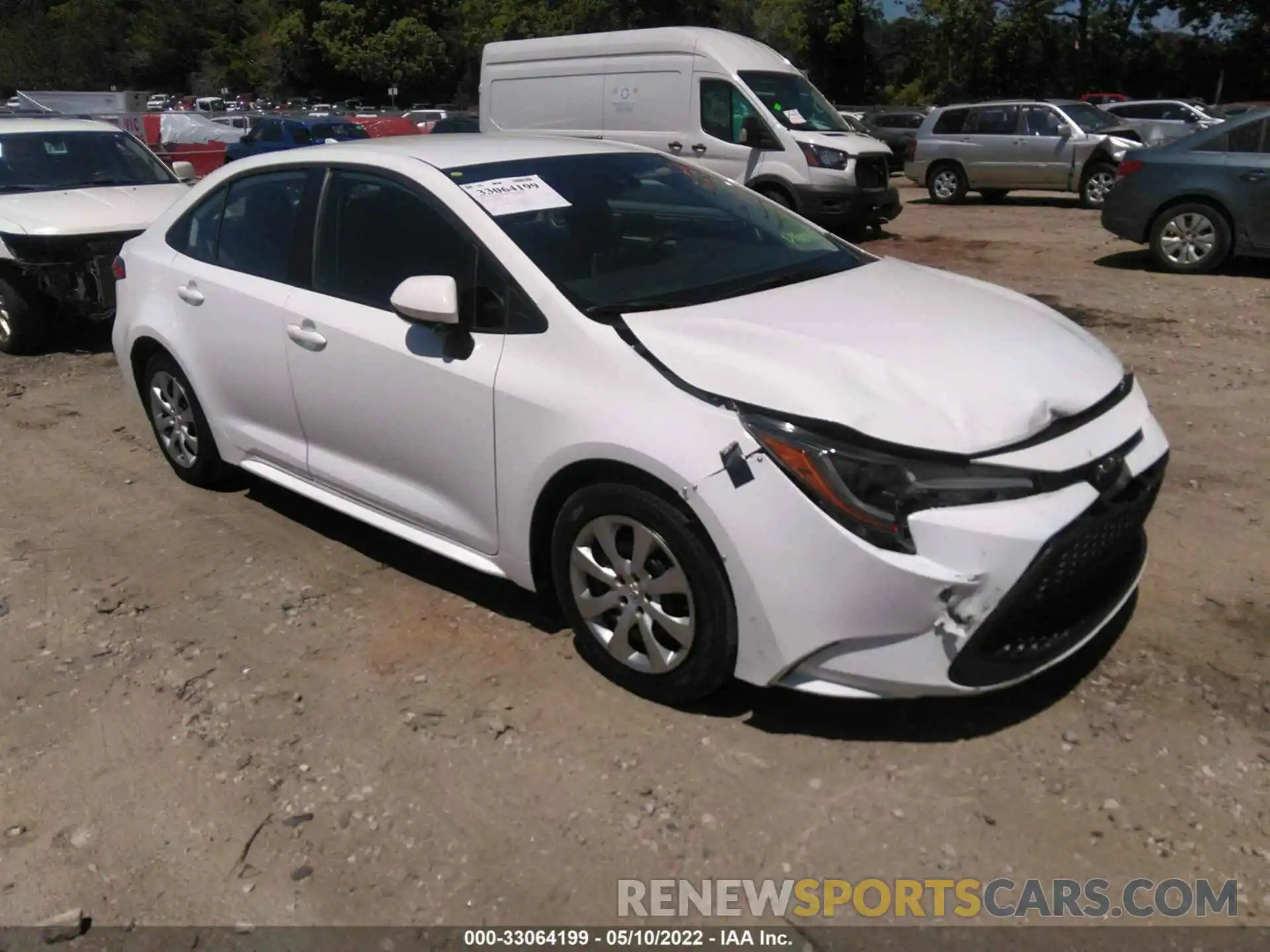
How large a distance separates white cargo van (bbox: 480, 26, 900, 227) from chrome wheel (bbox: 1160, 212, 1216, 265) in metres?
3.55

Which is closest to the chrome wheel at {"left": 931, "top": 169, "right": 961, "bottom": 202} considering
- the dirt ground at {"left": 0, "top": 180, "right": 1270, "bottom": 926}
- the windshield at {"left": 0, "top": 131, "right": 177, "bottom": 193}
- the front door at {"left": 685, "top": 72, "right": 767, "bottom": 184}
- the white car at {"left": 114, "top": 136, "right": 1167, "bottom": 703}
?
the front door at {"left": 685, "top": 72, "right": 767, "bottom": 184}

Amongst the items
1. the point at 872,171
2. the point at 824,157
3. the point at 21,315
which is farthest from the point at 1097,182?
the point at 21,315

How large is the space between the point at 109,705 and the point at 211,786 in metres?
0.67

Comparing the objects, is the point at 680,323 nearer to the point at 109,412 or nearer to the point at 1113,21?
the point at 109,412

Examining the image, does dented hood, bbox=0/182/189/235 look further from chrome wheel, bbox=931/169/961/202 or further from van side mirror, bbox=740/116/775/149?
chrome wheel, bbox=931/169/961/202

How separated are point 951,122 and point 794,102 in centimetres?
577

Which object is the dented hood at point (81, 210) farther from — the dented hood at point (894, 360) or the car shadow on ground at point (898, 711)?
the car shadow on ground at point (898, 711)

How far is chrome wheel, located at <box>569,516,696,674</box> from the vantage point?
3236 mm

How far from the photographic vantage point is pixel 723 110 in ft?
41.1

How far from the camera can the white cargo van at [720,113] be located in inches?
490

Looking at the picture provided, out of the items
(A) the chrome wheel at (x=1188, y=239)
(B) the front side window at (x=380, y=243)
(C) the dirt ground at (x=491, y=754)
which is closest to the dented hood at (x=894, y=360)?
(B) the front side window at (x=380, y=243)

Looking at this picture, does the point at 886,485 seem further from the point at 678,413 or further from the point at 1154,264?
the point at 1154,264

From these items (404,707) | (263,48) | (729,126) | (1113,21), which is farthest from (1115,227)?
(263,48)

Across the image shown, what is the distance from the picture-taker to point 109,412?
6.92 meters
